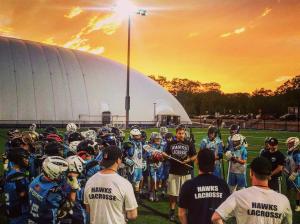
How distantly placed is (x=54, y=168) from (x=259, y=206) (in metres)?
2.90

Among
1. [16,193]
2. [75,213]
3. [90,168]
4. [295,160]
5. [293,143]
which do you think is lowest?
[75,213]

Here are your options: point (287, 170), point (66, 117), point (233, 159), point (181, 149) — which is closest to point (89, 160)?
point (181, 149)

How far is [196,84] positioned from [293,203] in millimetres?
153038

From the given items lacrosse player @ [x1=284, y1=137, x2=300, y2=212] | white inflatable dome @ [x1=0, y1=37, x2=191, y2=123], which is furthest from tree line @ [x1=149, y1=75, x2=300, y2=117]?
lacrosse player @ [x1=284, y1=137, x2=300, y2=212]

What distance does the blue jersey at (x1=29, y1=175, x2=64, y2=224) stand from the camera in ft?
17.1

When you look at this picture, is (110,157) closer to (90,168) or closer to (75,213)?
(75,213)

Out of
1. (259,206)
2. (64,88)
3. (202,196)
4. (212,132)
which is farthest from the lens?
(64,88)

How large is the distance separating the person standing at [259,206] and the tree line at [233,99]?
108 m

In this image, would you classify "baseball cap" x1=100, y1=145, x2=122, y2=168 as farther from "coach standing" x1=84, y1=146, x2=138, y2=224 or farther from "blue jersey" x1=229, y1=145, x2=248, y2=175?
"blue jersey" x1=229, y1=145, x2=248, y2=175

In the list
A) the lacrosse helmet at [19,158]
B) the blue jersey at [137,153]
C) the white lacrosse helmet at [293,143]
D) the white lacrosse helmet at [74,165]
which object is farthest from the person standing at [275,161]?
the lacrosse helmet at [19,158]

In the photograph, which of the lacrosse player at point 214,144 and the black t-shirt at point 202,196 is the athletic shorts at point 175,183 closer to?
the lacrosse player at point 214,144

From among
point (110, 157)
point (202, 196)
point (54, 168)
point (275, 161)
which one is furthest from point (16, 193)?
point (275, 161)

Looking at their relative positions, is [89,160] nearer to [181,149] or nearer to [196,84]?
[181,149]

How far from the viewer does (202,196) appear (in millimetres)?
5195
